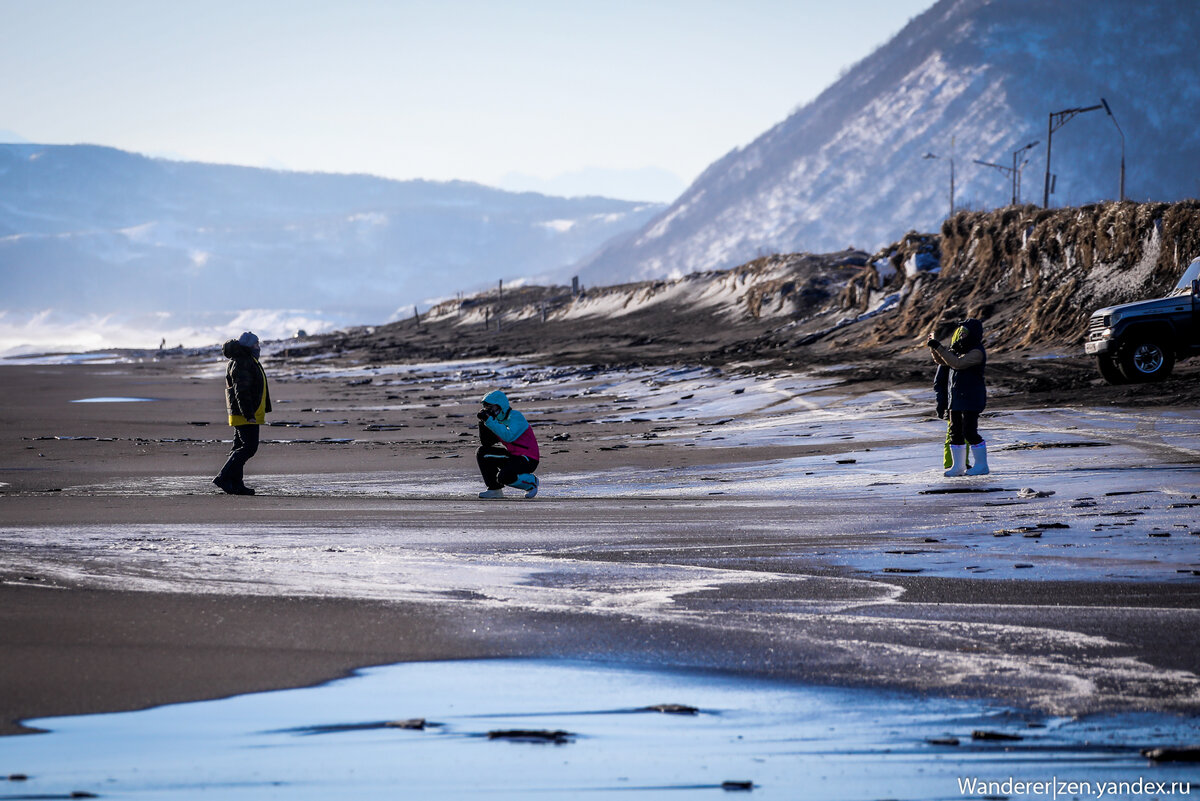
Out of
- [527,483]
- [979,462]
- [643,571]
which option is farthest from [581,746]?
[979,462]

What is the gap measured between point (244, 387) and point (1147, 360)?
14.8 metres

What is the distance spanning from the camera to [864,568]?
7500mm

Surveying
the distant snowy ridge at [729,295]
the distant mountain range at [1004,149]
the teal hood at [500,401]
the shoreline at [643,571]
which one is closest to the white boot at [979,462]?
the shoreline at [643,571]

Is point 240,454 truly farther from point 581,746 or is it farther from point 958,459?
point 581,746

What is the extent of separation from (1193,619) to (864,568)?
78.5 inches

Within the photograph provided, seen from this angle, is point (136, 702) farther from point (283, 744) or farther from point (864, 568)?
point (864, 568)

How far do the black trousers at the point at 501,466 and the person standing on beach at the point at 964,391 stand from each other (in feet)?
13.1

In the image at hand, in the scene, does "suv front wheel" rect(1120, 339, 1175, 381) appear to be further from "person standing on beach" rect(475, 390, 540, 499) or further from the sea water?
the sea water

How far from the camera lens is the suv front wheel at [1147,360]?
20594mm

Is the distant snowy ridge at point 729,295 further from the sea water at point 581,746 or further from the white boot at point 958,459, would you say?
the sea water at point 581,746

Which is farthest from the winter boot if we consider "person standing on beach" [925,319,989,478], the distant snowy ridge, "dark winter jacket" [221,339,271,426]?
the distant snowy ridge

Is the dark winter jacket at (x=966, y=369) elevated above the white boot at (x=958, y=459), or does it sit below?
above

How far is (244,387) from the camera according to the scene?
43.1ft

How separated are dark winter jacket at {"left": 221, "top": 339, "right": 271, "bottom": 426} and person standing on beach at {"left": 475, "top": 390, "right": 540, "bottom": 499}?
2.52 meters
